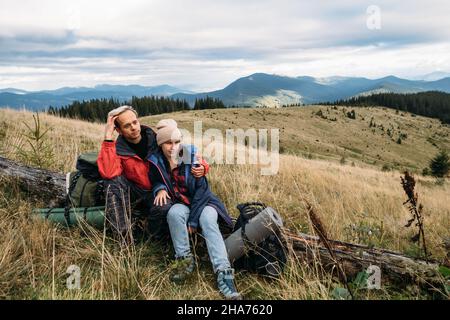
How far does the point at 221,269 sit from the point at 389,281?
154 centimetres

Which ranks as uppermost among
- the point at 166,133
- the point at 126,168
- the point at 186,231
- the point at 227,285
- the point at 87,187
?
the point at 166,133

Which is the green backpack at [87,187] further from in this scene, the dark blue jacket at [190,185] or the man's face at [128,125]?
the dark blue jacket at [190,185]

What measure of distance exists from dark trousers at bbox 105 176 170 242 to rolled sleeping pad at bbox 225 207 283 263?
780mm

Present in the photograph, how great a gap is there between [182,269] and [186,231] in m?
0.42

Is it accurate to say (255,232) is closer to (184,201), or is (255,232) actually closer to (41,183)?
(184,201)

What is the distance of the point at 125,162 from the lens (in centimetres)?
425

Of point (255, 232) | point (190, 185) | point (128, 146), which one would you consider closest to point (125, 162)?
point (128, 146)

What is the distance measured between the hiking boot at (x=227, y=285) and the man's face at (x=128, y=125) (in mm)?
1841

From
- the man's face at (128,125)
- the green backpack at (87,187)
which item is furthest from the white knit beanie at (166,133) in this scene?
the green backpack at (87,187)

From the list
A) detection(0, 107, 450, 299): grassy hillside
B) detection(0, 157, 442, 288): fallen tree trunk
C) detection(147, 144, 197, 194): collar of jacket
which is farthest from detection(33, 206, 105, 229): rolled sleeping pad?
detection(0, 157, 442, 288): fallen tree trunk

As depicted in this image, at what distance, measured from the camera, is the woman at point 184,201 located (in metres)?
3.59

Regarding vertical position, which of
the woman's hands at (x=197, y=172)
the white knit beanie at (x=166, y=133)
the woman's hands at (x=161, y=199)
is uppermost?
the white knit beanie at (x=166, y=133)

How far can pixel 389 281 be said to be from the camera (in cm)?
334
